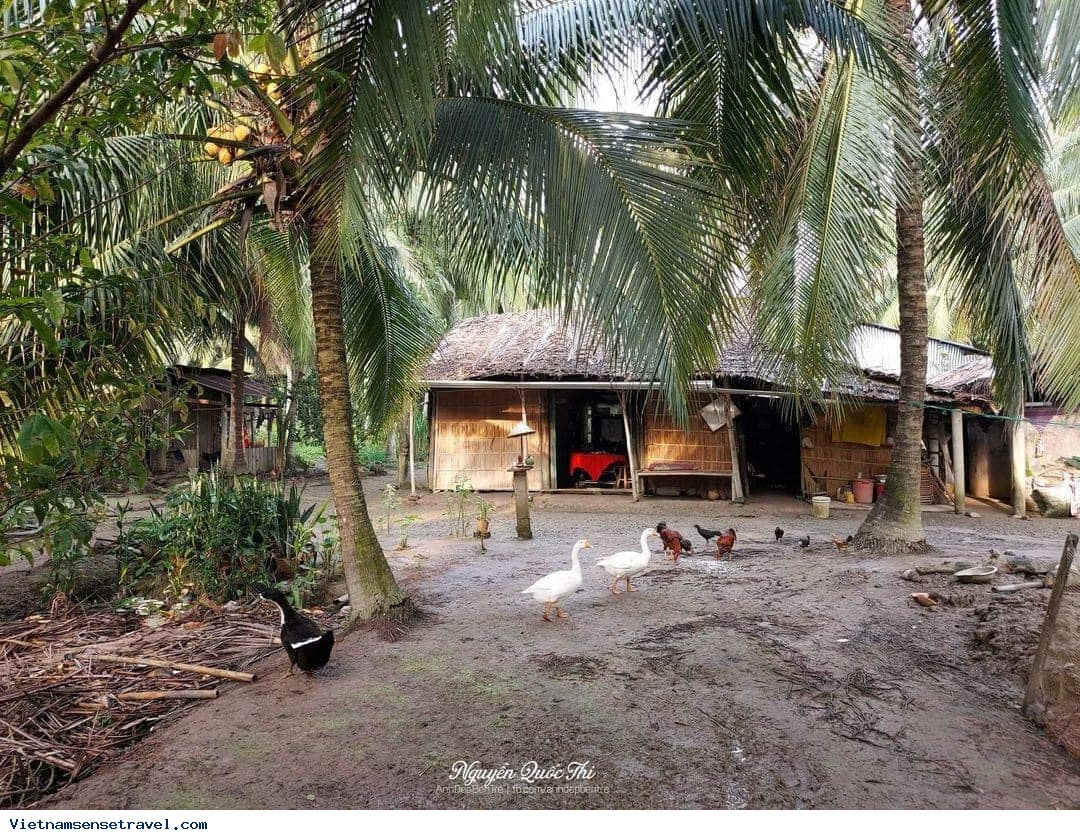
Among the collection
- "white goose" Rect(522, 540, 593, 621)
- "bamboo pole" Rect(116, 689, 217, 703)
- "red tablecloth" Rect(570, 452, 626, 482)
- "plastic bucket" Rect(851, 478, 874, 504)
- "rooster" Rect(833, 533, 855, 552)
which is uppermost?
"red tablecloth" Rect(570, 452, 626, 482)

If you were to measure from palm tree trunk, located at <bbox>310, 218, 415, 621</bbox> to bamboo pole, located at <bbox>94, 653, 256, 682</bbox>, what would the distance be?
1008 millimetres

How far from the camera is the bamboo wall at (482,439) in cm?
1386

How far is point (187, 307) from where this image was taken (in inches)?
186

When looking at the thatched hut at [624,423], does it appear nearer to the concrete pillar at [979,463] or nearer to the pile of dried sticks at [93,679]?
the concrete pillar at [979,463]

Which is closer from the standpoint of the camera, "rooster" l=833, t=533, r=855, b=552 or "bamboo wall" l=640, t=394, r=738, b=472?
"rooster" l=833, t=533, r=855, b=552

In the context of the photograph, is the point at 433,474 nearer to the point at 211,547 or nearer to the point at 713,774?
the point at 211,547

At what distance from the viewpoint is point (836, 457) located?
12.5 meters

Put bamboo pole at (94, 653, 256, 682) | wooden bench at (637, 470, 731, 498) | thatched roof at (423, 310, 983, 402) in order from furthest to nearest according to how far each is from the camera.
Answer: wooden bench at (637, 470, 731, 498), thatched roof at (423, 310, 983, 402), bamboo pole at (94, 653, 256, 682)

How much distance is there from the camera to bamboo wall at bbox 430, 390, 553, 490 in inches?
546

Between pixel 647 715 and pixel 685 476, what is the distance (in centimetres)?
1031

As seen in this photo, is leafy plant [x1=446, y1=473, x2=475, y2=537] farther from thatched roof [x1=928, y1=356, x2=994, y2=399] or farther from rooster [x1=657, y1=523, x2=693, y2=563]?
thatched roof [x1=928, y1=356, x2=994, y2=399]

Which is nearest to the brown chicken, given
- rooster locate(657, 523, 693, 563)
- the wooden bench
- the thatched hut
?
rooster locate(657, 523, 693, 563)

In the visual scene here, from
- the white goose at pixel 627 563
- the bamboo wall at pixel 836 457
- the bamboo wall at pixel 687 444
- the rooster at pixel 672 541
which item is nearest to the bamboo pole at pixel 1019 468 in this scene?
the bamboo wall at pixel 836 457

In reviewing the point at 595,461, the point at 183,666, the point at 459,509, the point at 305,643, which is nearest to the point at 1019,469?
the point at 595,461
